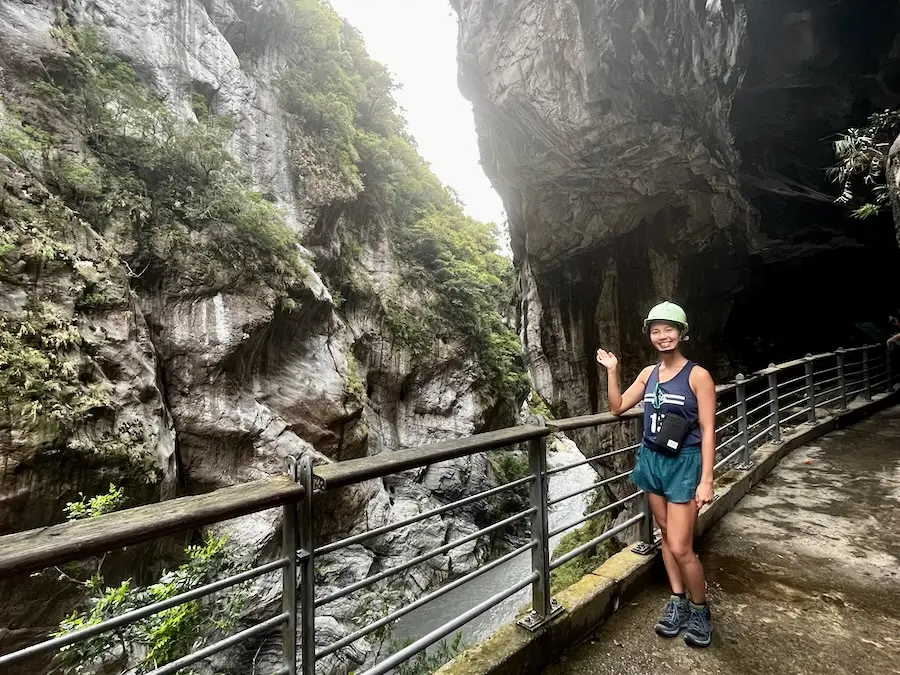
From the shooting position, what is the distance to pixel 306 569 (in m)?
1.50

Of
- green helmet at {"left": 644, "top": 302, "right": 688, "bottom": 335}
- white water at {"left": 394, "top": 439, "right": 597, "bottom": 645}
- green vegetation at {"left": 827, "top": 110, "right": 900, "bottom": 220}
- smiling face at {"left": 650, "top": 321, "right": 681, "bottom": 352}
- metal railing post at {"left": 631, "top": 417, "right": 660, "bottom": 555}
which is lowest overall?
white water at {"left": 394, "top": 439, "right": 597, "bottom": 645}

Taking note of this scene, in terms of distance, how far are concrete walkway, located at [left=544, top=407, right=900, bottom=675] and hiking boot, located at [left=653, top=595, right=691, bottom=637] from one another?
0.04 metres

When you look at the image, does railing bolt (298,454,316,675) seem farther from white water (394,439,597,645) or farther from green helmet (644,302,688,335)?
white water (394,439,597,645)

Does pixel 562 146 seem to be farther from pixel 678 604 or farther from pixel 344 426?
pixel 678 604

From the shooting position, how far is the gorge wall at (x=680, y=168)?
27.5 feet

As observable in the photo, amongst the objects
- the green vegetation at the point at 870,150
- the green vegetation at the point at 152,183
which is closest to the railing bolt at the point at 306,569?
the green vegetation at the point at 870,150

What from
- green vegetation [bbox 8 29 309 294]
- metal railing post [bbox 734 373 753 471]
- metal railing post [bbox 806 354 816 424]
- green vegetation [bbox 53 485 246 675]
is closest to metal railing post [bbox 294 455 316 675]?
green vegetation [bbox 53 485 246 675]

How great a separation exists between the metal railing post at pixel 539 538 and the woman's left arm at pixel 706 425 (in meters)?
0.73

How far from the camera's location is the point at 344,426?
1173 centimetres

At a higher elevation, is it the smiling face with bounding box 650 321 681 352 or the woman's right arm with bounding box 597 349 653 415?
the smiling face with bounding box 650 321 681 352

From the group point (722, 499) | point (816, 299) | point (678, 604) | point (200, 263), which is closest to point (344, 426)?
point (200, 263)

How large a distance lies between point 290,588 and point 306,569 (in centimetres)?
7

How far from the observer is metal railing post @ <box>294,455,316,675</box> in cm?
149

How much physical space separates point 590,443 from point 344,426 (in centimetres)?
829
